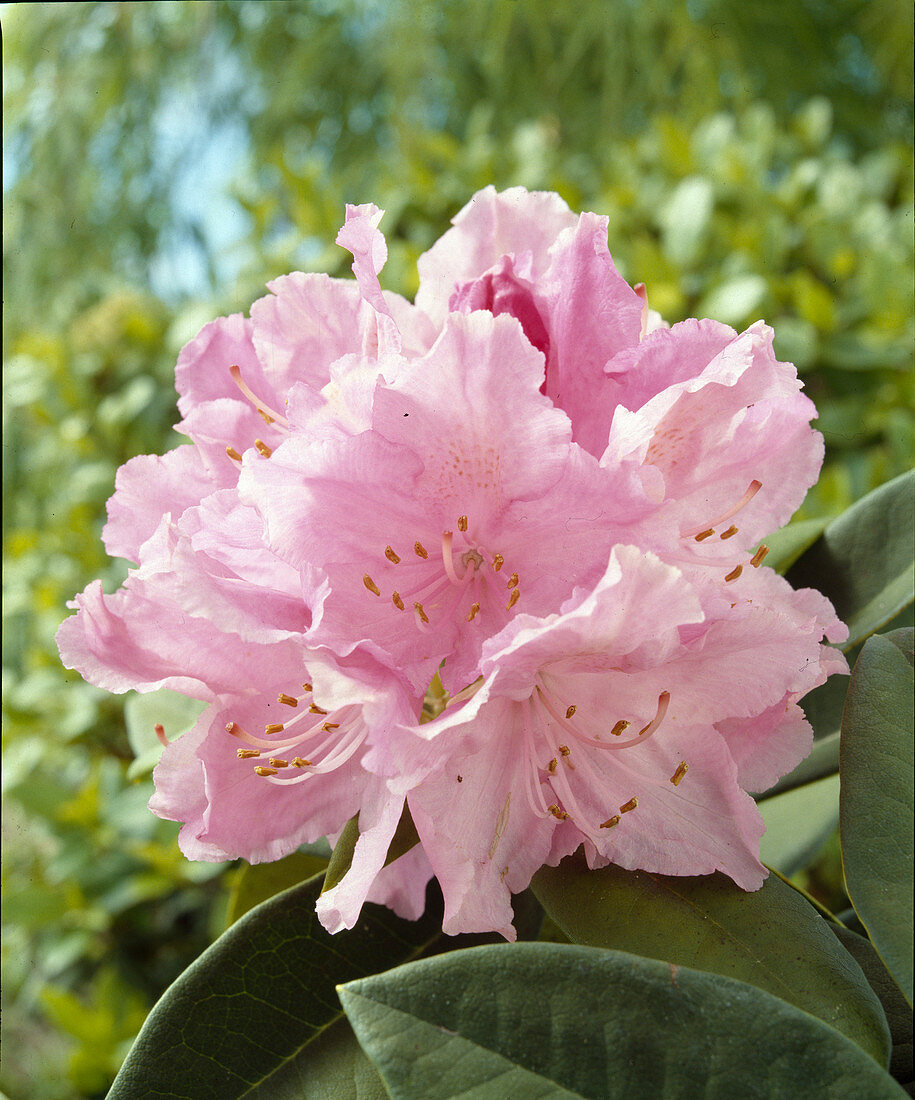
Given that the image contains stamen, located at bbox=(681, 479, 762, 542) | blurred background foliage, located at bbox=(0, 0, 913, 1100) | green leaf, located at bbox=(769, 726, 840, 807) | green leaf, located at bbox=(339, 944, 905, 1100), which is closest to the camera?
green leaf, located at bbox=(339, 944, 905, 1100)

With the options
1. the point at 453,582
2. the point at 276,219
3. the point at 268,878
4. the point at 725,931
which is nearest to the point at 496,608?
the point at 453,582

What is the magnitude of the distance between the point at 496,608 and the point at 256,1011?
206 millimetres

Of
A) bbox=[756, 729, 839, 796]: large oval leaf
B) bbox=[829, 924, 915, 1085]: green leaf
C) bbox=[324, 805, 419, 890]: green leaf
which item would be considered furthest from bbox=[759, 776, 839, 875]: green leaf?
bbox=[324, 805, 419, 890]: green leaf

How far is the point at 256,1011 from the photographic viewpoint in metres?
0.44

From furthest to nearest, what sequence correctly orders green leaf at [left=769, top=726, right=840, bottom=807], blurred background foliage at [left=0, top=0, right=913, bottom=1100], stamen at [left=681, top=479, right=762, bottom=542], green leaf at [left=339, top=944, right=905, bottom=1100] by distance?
1. blurred background foliage at [left=0, top=0, right=913, bottom=1100]
2. green leaf at [left=769, top=726, right=840, bottom=807]
3. stamen at [left=681, top=479, right=762, bottom=542]
4. green leaf at [left=339, top=944, right=905, bottom=1100]

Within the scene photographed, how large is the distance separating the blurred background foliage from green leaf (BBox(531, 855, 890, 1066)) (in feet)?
1.21

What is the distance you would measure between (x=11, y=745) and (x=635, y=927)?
1109 millimetres

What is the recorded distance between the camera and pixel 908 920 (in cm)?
33

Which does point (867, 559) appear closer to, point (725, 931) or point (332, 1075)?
point (725, 931)

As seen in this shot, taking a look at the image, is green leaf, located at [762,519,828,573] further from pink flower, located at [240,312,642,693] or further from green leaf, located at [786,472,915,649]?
pink flower, located at [240,312,642,693]

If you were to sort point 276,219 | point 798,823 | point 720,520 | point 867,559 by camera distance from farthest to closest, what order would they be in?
point 276,219 < point 798,823 < point 867,559 < point 720,520

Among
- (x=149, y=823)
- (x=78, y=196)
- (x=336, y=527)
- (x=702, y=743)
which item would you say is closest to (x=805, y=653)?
(x=702, y=743)

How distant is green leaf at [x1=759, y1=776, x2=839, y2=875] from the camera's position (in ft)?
2.10

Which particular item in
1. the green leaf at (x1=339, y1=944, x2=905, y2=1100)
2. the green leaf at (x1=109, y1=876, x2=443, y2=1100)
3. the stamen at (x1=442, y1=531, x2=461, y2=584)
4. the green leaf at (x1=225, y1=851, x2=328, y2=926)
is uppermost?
the stamen at (x1=442, y1=531, x2=461, y2=584)
